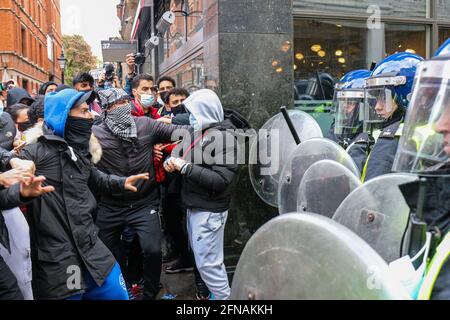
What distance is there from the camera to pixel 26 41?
37562 mm

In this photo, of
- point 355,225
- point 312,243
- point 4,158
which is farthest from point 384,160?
point 4,158

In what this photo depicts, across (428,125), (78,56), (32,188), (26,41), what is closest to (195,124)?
(32,188)

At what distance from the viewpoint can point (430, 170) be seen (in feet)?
5.45

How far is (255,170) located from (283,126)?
0.53 metres

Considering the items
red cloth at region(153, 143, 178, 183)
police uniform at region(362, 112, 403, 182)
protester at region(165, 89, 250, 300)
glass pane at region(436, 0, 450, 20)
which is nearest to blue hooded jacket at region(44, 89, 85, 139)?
protester at region(165, 89, 250, 300)

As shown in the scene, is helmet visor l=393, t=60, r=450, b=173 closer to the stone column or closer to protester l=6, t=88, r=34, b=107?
the stone column

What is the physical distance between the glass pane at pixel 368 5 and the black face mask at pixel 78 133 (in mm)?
3430

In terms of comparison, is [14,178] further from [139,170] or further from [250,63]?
[250,63]

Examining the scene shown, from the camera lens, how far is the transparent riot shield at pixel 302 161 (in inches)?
113

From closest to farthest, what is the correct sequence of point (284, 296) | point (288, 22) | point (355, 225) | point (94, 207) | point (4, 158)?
point (284, 296), point (355, 225), point (4, 158), point (94, 207), point (288, 22)

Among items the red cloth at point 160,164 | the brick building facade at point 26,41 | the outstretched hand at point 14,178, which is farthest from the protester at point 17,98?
the brick building facade at point 26,41

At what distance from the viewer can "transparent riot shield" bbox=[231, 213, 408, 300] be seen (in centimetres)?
129

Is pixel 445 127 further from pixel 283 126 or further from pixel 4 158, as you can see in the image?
pixel 283 126
